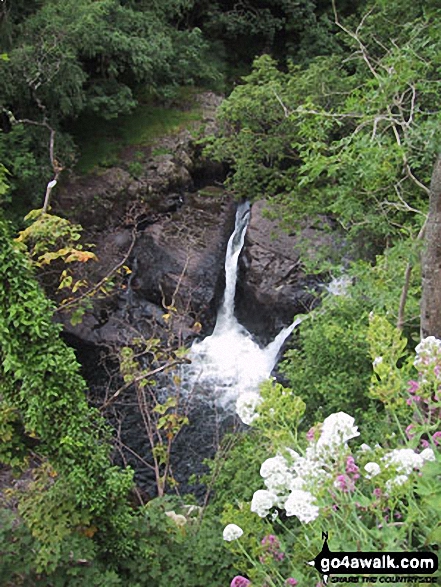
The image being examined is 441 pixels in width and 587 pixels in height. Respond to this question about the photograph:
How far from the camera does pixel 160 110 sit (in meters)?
14.4

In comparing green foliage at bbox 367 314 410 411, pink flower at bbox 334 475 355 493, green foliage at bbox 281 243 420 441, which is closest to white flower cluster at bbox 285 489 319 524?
pink flower at bbox 334 475 355 493

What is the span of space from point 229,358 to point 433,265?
6.02 metres

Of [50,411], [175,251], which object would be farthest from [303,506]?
[175,251]

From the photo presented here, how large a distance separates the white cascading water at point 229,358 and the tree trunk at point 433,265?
4.81m

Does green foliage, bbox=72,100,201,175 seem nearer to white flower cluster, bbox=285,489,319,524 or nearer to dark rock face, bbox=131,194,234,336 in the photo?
dark rock face, bbox=131,194,234,336

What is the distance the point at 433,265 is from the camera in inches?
157

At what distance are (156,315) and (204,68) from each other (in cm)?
755

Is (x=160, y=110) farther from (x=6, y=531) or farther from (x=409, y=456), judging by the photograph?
Result: (x=409, y=456)

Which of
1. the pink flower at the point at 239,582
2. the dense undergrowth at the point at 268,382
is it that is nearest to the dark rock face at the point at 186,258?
the dense undergrowth at the point at 268,382

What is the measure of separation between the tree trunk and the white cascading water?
481cm

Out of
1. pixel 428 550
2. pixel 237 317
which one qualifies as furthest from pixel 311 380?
pixel 237 317

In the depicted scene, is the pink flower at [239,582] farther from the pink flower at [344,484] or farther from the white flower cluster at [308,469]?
the pink flower at [344,484]

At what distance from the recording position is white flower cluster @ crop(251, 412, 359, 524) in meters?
1.98

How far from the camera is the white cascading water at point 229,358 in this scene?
902cm
